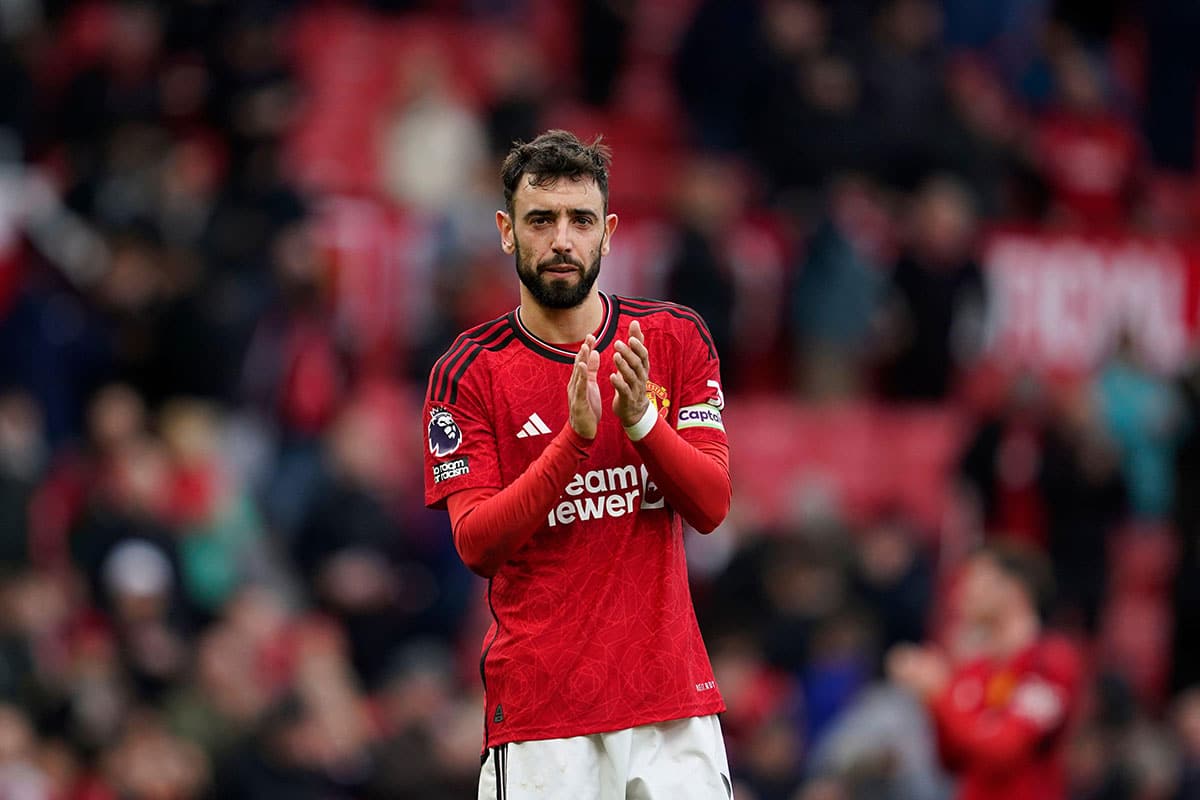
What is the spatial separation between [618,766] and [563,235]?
1452 millimetres

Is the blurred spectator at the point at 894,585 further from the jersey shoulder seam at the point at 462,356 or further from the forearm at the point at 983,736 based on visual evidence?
the jersey shoulder seam at the point at 462,356

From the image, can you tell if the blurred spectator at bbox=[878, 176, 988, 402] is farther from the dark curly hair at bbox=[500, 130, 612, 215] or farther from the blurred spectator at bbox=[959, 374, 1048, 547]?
the dark curly hair at bbox=[500, 130, 612, 215]


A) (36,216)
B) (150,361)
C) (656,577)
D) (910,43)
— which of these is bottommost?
(656,577)

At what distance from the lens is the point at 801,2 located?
1694 centimetres

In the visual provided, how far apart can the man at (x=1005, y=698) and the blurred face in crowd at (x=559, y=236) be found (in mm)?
2961

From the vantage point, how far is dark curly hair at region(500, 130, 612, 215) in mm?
5699

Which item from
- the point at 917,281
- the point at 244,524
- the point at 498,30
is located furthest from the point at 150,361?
the point at 917,281

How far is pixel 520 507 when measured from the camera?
5.48 meters

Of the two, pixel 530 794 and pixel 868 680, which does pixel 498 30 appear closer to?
pixel 868 680

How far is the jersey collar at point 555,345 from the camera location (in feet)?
19.1

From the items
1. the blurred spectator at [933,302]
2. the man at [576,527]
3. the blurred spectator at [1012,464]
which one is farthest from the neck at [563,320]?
the blurred spectator at [933,302]

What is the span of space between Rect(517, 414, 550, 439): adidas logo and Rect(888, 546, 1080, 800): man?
279 cm

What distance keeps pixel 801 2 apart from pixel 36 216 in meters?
6.51

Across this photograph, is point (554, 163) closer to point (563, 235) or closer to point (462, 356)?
point (563, 235)
